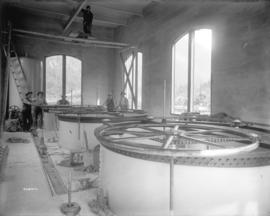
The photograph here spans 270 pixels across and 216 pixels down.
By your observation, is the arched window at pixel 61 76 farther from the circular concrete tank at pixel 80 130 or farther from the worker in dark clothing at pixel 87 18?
the circular concrete tank at pixel 80 130

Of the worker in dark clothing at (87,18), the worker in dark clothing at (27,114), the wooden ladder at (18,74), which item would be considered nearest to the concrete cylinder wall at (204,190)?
the worker in dark clothing at (27,114)

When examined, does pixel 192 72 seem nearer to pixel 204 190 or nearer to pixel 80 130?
pixel 80 130

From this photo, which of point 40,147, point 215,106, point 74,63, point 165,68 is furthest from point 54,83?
point 215,106

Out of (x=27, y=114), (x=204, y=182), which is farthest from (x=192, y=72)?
(x=204, y=182)

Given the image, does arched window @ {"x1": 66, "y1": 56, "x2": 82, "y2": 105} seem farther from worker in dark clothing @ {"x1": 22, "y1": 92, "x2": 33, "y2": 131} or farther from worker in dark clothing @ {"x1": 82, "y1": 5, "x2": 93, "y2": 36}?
worker in dark clothing @ {"x1": 22, "y1": 92, "x2": 33, "y2": 131}

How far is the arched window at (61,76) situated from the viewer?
11.2m

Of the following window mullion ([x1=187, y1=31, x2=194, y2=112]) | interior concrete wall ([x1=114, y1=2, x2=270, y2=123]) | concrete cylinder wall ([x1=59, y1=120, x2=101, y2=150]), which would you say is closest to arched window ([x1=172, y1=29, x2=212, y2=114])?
window mullion ([x1=187, y1=31, x2=194, y2=112])

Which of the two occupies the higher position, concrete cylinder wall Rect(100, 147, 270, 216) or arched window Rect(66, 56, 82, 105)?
arched window Rect(66, 56, 82, 105)

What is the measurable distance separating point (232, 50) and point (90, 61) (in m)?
7.82

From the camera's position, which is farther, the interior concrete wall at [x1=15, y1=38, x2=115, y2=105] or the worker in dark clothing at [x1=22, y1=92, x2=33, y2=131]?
the interior concrete wall at [x1=15, y1=38, x2=115, y2=105]

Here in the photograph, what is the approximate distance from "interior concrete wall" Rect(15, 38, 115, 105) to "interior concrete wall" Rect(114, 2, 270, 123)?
466cm

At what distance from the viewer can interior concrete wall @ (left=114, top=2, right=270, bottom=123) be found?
4508mm

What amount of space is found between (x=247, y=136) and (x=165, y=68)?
5.51 m

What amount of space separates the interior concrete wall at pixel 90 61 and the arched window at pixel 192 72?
5328 mm
